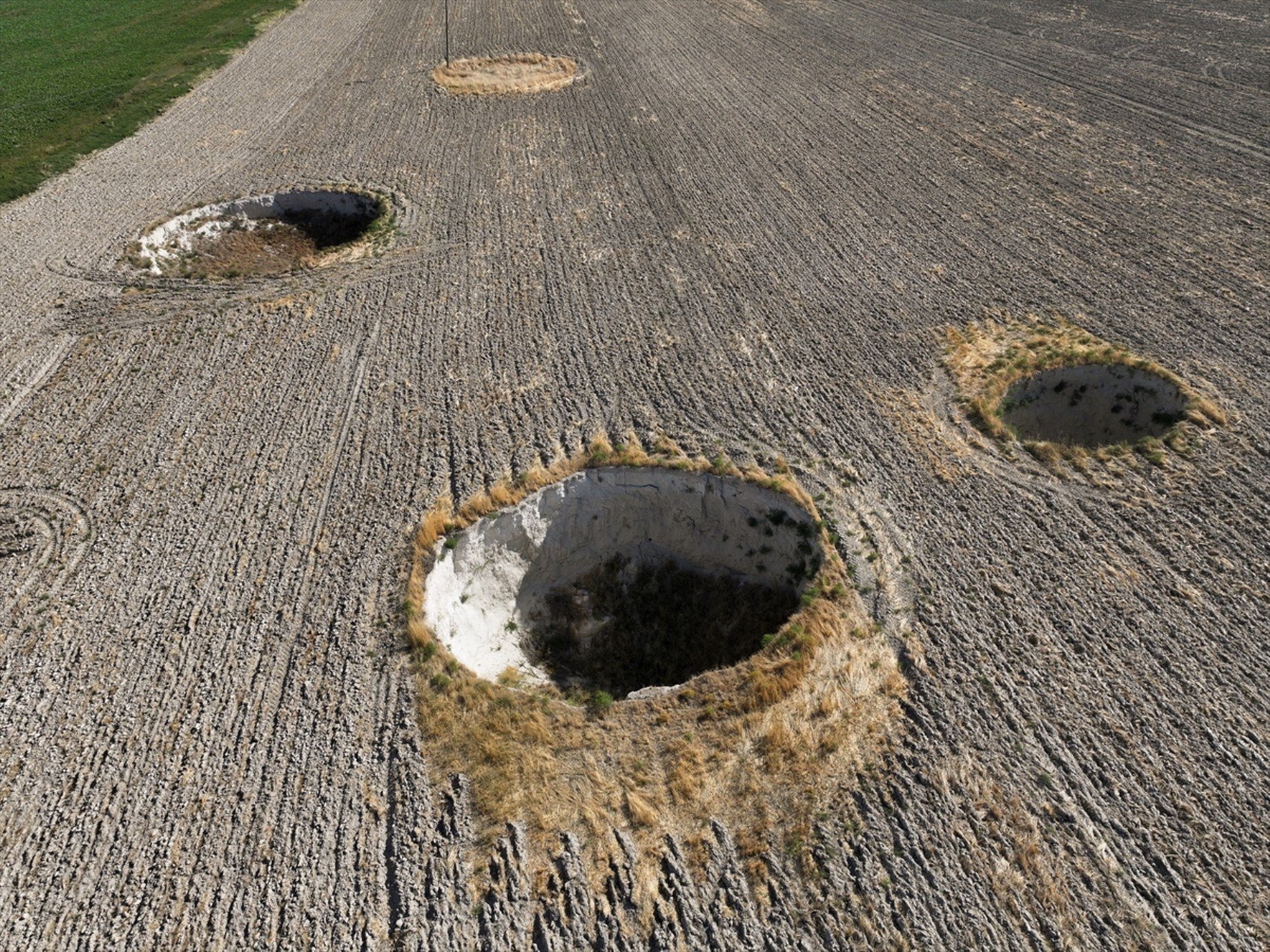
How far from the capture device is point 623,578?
1338 centimetres

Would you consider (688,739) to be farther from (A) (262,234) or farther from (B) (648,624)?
(A) (262,234)

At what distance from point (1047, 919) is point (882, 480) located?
6.94 metres

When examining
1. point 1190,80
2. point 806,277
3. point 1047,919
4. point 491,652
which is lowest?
point 491,652

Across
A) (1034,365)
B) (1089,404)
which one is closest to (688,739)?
(1034,365)

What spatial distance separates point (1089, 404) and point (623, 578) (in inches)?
396

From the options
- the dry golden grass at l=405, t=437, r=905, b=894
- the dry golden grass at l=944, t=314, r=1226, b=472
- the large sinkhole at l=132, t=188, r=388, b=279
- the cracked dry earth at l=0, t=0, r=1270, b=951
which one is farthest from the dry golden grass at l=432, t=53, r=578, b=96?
the dry golden grass at l=405, t=437, r=905, b=894

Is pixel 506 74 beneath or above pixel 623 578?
above

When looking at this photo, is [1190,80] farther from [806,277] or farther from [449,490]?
[449,490]

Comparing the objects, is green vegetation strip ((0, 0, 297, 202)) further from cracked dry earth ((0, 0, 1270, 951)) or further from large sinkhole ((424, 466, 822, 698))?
large sinkhole ((424, 466, 822, 698))

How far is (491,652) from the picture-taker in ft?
39.4

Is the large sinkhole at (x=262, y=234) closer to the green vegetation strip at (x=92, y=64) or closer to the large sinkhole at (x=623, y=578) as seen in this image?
the green vegetation strip at (x=92, y=64)

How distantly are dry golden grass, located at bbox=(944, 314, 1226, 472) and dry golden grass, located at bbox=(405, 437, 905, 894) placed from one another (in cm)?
536

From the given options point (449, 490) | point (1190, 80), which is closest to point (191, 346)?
point (449, 490)

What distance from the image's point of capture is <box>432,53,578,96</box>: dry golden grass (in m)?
30.9
